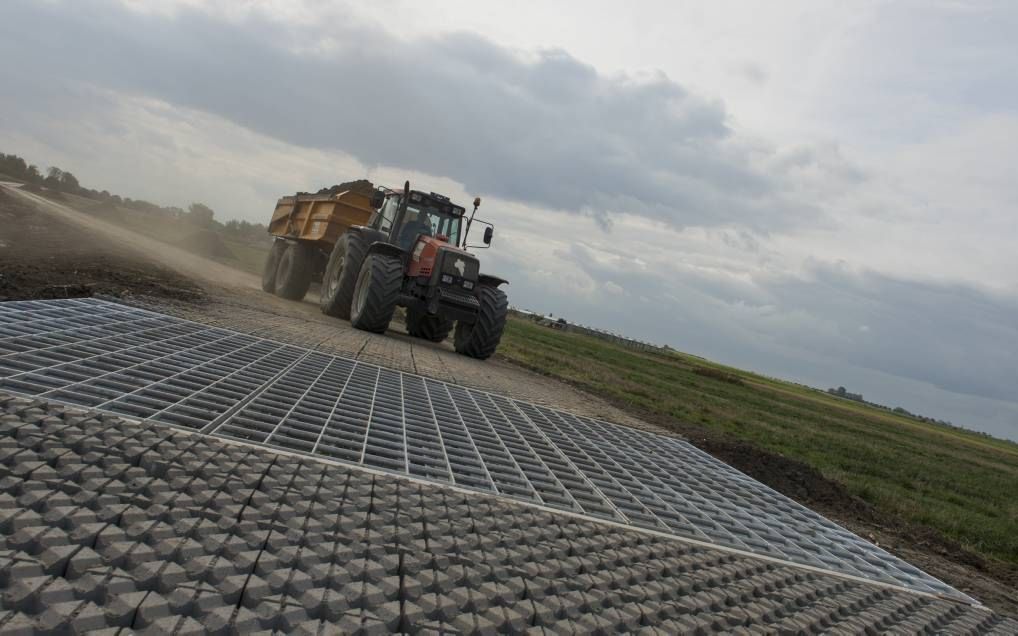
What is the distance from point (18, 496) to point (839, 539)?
15.7ft

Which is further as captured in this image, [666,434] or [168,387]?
[666,434]

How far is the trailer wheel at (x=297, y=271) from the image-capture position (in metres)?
15.1

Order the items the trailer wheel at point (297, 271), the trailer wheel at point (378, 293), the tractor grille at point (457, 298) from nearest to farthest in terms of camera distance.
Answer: the trailer wheel at point (378, 293) < the tractor grille at point (457, 298) < the trailer wheel at point (297, 271)

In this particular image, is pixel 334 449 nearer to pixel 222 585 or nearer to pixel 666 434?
pixel 222 585

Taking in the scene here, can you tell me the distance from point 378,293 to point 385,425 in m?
6.20

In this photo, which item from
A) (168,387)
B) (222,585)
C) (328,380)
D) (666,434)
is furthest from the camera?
(666,434)

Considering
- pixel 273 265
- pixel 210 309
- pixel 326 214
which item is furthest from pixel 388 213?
pixel 273 265

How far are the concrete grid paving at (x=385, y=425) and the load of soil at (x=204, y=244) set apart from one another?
73.3ft

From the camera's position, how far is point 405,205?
479 inches

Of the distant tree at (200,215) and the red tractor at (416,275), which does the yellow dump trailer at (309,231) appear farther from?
the distant tree at (200,215)

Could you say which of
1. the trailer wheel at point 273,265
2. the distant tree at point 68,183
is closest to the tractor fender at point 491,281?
the trailer wheel at point 273,265

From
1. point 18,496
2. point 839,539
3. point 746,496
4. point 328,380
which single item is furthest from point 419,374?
point 18,496

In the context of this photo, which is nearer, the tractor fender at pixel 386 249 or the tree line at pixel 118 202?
the tractor fender at pixel 386 249

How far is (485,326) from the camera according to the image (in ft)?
37.1
